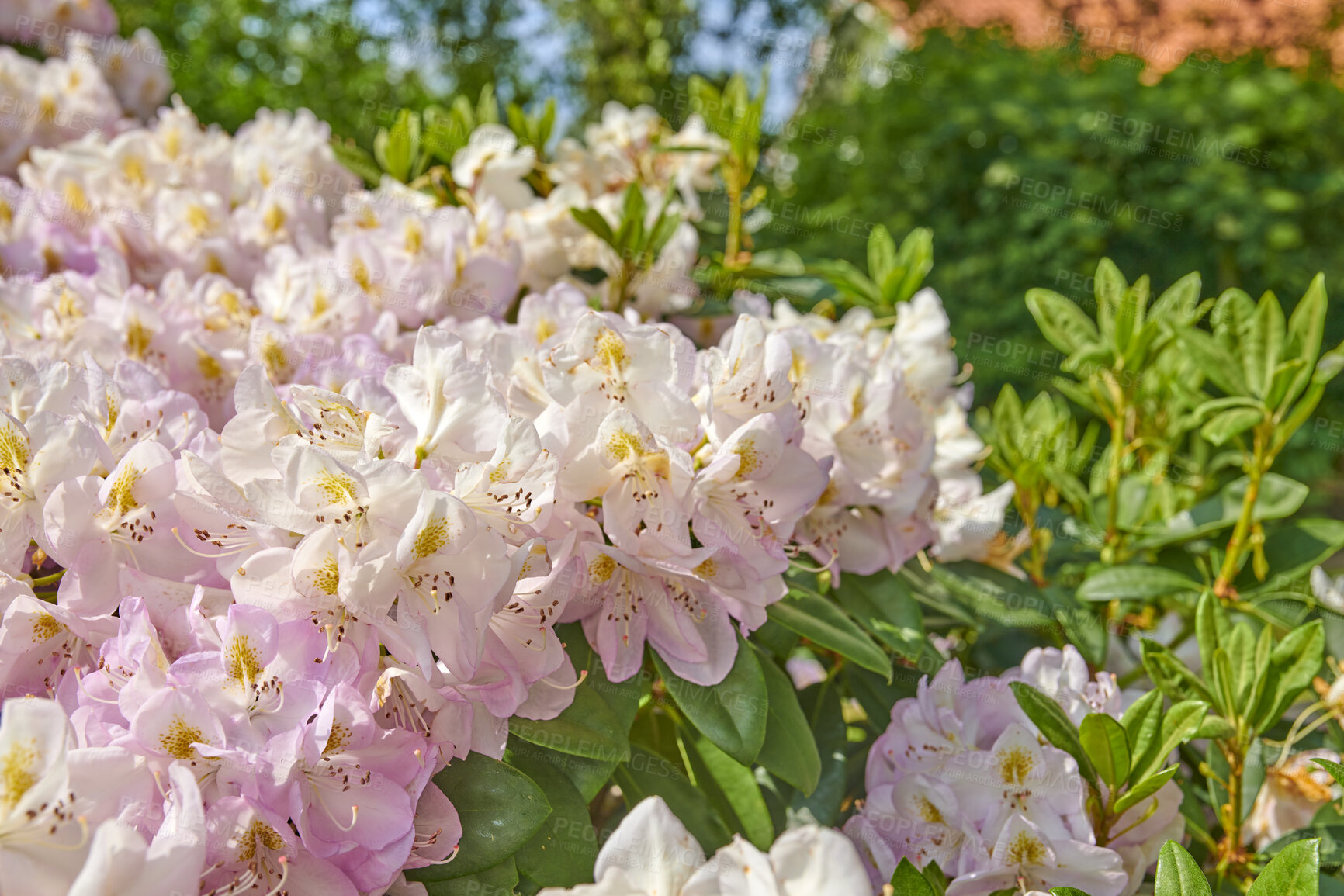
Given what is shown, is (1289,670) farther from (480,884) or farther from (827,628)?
(480,884)

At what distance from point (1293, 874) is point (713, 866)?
43cm

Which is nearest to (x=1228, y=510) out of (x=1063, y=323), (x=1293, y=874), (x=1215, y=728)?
(x=1063, y=323)

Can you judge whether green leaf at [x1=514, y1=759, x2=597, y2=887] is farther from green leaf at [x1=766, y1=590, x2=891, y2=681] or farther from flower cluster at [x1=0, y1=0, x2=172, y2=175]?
flower cluster at [x1=0, y1=0, x2=172, y2=175]

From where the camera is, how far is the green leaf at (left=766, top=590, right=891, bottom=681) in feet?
3.09

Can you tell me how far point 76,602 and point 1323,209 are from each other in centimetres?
599

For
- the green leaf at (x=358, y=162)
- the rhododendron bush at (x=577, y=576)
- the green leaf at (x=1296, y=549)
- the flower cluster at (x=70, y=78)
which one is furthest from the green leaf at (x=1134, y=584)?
the flower cluster at (x=70, y=78)

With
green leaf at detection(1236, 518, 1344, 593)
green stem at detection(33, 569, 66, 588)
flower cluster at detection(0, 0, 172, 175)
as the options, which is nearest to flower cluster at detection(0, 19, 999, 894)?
green stem at detection(33, 569, 66, 588)

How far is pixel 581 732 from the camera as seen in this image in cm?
81

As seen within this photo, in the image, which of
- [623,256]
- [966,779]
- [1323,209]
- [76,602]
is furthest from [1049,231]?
[76,602]

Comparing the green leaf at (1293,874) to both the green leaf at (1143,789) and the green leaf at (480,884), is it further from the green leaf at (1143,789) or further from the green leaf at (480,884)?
the green leaf at (480,884)

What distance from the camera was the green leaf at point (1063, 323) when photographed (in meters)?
1.36

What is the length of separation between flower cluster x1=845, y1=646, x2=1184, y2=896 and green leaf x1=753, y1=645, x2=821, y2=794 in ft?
0.28

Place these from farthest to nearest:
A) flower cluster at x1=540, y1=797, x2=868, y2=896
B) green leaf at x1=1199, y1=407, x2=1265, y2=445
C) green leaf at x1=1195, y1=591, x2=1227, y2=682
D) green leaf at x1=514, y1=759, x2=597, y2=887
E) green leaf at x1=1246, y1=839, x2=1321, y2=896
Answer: green leaf at x1=1199, y1=407, x2=1265, y2=445
green leaf at x1=1195, y1=591, x2=1227, y2=682
green leaf at x1=514, y1=759, x2=597, y2=887
green leaf at x1=1246, y1=839, x2=1321, y2=896
flower cluster at x1=540, y1=797, x2=868, y2=896

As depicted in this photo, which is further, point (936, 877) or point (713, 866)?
point (936, 877)
